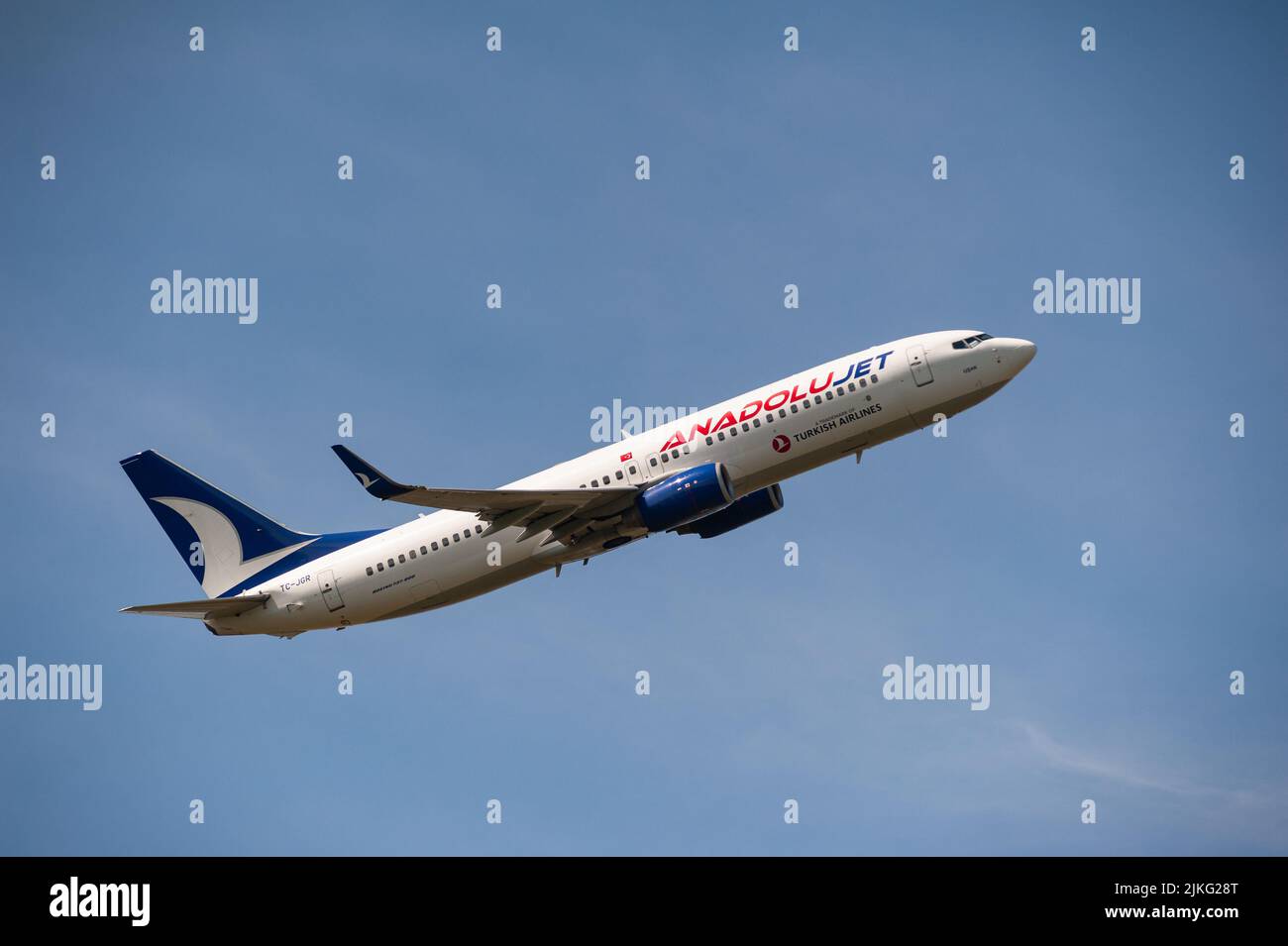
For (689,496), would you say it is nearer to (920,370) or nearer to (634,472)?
(634,472)

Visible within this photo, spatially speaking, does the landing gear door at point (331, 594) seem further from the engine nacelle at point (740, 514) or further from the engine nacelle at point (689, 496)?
the engine nacelle at point (740, 514)

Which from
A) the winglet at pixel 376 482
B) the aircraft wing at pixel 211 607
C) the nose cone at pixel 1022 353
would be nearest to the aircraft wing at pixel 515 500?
the winglet at pixel 376 482

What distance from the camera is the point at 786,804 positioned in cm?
6444

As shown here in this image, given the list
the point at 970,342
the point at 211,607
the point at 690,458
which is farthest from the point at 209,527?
the point at 970,342

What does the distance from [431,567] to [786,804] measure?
1765 cm

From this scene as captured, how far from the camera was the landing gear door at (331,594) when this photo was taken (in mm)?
67062

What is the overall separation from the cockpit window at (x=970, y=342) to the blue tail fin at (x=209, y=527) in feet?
97.4

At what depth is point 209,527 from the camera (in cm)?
7250

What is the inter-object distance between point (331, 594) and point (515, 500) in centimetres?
1042

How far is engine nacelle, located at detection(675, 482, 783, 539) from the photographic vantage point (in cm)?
6781

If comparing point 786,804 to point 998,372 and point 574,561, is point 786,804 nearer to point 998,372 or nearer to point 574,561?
point 574,561

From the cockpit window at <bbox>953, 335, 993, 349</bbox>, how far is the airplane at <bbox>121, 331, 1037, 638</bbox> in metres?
0.04
